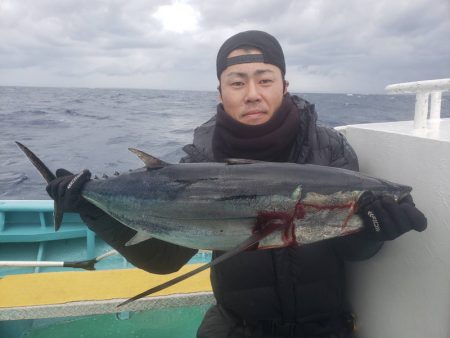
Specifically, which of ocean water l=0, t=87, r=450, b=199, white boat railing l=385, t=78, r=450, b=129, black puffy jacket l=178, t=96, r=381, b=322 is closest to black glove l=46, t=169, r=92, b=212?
black puffy jacket l=178, t=96, r=381, b=322

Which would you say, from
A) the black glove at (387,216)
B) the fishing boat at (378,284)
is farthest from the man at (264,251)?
the black glove at (387,216)

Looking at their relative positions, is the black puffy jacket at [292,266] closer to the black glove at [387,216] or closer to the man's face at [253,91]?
the man's face at [253,91]

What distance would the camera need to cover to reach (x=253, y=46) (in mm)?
2510

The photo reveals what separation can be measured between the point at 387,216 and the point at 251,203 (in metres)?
0.61

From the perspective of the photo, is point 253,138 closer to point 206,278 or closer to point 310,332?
point 310,332

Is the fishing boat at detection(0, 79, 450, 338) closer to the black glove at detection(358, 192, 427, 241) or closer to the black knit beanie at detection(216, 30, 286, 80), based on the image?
the black glove at detection(358, 192, 427, 241)

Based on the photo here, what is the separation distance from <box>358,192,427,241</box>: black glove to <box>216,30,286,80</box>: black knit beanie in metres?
1.14

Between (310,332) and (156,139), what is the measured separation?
1560 centimetres

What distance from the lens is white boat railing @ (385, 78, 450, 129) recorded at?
2.03m

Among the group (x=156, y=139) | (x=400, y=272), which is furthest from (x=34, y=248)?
(x=156, y=139)

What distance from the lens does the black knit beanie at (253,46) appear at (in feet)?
8.15

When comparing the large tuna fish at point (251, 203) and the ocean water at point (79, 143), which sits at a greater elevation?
the large tuna fish at point (251, 203)

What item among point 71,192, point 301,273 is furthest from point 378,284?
point 71,192

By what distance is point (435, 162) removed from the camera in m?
1.87
